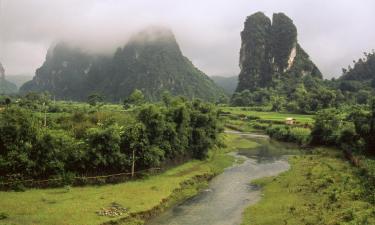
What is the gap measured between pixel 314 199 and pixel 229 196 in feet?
24.4

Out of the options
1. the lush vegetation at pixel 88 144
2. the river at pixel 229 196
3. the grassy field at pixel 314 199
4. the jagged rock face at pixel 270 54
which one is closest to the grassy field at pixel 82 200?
the river at pixel 229 196

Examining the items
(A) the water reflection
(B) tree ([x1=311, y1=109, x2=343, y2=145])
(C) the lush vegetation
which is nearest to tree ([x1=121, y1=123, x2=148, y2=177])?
(C) the lush vegetation

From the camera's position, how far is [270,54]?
177875 mm

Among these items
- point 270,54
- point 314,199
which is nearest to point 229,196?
point 314,199

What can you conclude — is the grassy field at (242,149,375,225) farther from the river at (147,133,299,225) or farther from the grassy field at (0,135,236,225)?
the grassy field at (0,135,236,225)

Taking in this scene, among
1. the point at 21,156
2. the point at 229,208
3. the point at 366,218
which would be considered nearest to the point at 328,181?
the point at 229,208

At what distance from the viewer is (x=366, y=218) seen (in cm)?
2297

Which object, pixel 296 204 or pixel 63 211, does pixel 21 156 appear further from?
pixel 296 204

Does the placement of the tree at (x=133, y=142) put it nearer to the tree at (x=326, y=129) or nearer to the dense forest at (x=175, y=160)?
the dense forest at (x=175, y=160)

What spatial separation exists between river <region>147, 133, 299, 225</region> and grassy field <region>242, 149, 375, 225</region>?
1357 millimetres

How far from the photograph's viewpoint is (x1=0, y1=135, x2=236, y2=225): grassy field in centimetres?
2522

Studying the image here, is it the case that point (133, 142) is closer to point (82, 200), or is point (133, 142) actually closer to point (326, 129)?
point (82, 200)

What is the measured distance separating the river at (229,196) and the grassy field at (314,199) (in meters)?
1.36

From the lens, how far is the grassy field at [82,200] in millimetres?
25219
